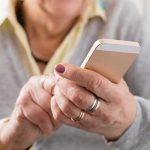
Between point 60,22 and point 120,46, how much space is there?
392 mm

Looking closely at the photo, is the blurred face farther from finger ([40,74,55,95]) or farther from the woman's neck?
finger ([40,74,55,95])

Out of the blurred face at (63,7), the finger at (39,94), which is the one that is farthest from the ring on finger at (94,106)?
the blurred face at (63,7)

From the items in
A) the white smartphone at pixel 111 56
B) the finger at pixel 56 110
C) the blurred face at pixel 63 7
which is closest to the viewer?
the white smartphone at pixel 111 56

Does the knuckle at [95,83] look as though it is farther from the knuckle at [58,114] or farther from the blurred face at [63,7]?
the blurred face at [63,7]

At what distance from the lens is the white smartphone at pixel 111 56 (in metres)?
0.55

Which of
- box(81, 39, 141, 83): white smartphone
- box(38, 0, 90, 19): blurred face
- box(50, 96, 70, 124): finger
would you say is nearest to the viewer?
box(81, 39, 141, 83): white smartphone

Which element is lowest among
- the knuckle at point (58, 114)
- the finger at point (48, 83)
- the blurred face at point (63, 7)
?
the knuckle at point (58, 114)

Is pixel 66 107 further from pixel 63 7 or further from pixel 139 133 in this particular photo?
pixel 63 7

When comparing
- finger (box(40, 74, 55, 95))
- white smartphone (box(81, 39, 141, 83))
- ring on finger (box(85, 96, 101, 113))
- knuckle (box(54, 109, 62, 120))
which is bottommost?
knuckle (box(54, 109, 62, 120))

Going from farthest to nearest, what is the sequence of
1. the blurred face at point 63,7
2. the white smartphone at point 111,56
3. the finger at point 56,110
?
the blurred face at point 63,7 → the finger at point 56,110 → the white smartphone at point 111,56

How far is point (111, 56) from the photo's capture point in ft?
1.86

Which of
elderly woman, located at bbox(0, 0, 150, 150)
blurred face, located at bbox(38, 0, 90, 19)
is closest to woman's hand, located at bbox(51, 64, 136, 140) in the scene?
elderly woman, located at bbox(0, 0, 150, 150)

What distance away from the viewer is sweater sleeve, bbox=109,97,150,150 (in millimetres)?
720

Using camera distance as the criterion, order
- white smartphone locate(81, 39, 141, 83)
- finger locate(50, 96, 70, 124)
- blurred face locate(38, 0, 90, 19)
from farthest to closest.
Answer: blurred face locate(38, 0, 90, 19) < finger locate(50, 96, 70, 124) < white smartphone locate(81, 39, 141, 83)
